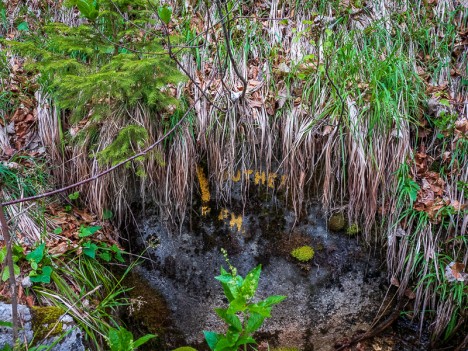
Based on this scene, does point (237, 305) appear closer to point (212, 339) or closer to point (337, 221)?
point (212, 339)

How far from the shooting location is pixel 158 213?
117 inches

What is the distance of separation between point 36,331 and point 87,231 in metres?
0.71

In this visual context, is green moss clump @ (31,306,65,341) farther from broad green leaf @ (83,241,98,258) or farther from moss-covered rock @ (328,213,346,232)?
moss-covered rock @ (328,213,346,232)

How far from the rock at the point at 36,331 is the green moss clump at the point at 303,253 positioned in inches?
58.2

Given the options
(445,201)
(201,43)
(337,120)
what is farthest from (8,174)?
(445,201)

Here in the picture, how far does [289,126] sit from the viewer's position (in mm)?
2818

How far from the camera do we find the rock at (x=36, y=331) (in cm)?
210

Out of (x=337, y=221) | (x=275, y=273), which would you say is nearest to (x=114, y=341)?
(x=275, y=273)

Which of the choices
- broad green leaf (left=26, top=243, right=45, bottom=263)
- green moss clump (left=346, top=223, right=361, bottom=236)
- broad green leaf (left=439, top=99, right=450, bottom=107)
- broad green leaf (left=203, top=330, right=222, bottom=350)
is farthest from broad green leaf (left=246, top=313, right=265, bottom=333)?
broad green leaf (left=439, top=99, right=450, bottom=107)

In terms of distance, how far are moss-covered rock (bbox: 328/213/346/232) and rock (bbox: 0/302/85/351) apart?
1.77 m

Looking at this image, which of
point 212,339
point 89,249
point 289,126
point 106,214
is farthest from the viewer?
point 106,214

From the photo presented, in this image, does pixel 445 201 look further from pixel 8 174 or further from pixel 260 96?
pixel 8 174

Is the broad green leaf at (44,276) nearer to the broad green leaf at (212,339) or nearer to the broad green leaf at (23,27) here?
the broad green leaf at (212,339)

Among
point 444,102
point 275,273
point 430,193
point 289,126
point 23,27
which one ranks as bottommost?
point 275,273
